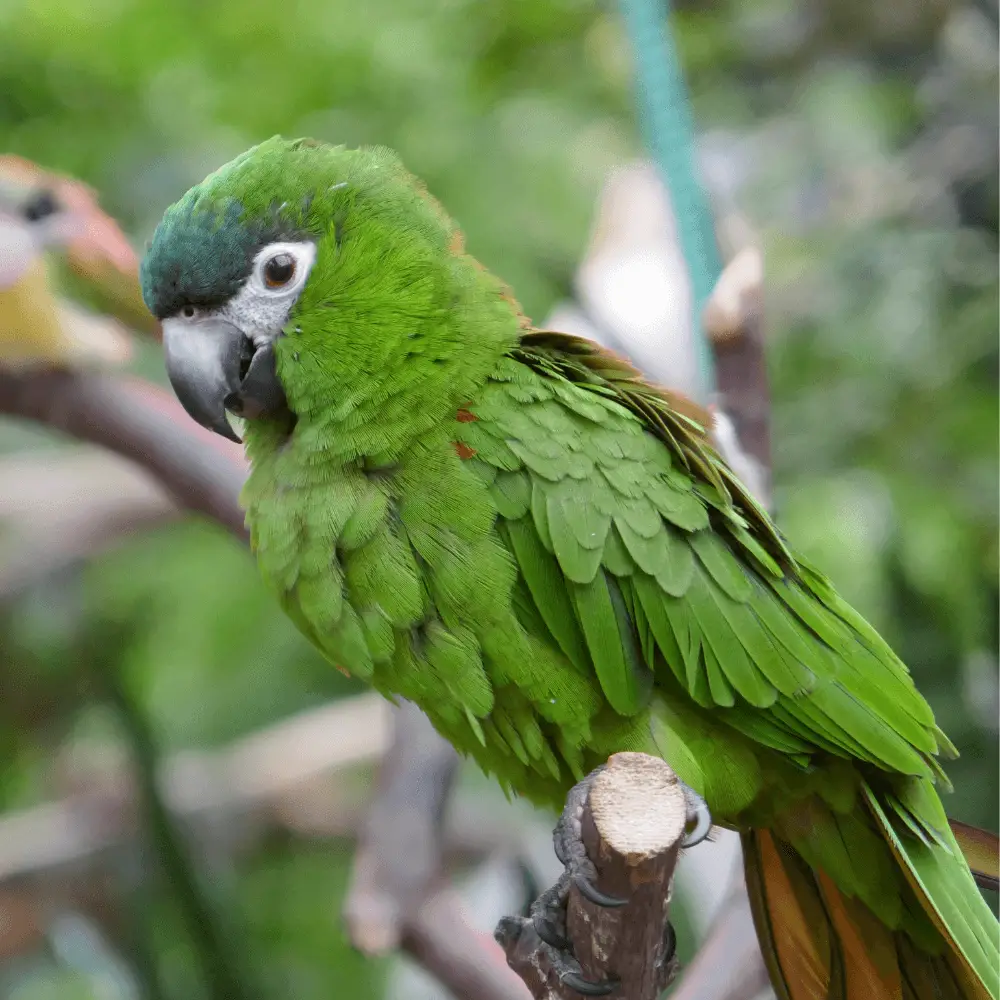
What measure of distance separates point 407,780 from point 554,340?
531mm

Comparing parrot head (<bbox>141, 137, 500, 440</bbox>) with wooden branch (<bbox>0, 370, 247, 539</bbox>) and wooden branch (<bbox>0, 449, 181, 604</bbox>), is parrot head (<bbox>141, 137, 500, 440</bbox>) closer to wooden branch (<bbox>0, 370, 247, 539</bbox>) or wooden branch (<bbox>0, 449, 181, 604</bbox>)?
wooden branch (<bbox>0, 370, 247, 539</bbox>)

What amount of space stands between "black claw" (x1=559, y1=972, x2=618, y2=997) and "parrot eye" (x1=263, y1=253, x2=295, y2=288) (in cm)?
51

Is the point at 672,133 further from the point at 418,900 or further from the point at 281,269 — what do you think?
the point at 418,900

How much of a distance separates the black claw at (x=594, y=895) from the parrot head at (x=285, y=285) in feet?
1.22

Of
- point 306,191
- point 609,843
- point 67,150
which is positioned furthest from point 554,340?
point 67,150

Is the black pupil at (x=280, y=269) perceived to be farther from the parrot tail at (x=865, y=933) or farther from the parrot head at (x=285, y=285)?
the parrot tail at (x=865, y=933)

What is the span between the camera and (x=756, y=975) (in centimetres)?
100

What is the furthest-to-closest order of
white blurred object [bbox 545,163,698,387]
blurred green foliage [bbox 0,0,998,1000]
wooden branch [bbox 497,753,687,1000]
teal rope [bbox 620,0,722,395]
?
blurred green foliage [bbox 0,0,998,1000], white blurred object [bbox 545,163,698,387], teal rope [bbox 620,0,722,395], wooden branch [bbox 497,753,687,1000]

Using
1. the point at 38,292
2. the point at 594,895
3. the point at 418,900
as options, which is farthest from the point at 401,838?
the point at 38,292

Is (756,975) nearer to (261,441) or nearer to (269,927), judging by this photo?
(261,441)

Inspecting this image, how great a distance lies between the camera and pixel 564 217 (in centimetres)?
194

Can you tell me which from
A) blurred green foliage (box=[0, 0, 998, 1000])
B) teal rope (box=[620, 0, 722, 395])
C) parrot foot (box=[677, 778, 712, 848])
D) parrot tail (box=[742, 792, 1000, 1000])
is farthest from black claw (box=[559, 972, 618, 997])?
blurred green foliage (box=[0, 0, 998, 1000])

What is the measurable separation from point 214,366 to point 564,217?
1.29m

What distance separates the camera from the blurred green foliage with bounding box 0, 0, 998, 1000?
62.2 inches
